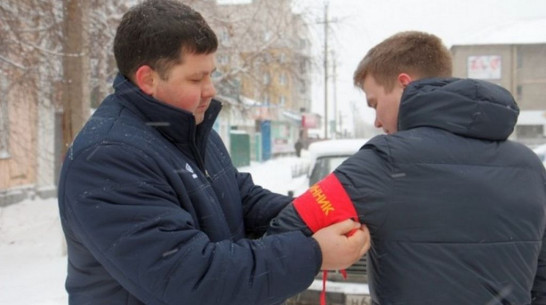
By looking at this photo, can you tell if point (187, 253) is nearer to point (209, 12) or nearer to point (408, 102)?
point (408, 102)

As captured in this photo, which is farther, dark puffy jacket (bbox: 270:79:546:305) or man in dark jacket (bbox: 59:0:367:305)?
dark puffy jacket (bbox: 270:79:546:305)

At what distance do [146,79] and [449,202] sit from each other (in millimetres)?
1027

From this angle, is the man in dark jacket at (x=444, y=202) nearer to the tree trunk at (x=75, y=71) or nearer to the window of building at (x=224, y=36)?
the tree trunk at (x=75, y=71)

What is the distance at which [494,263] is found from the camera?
1.55 m

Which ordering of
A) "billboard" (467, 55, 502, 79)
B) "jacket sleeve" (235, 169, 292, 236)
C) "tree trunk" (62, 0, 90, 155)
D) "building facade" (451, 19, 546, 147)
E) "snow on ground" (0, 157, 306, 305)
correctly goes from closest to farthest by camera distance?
"jacket sleeve" (235, 169, 292, 236)
"snow on ground" (0, 157, 306, 305)
"tree trunk" (62, 0, 90, 155)
"building facade" (451, 19, 546, 147)
"billboard" (467, 55, 502, 79)

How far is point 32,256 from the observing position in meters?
7.97

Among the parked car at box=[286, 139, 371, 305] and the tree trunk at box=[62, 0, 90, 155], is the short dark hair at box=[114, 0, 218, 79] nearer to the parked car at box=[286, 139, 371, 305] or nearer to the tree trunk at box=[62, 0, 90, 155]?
the parked car at box=[286, 139, 371, 305]

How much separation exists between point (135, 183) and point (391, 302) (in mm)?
869

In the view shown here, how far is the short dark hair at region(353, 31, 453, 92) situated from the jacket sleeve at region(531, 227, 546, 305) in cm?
73

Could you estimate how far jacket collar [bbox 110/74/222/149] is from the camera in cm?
159

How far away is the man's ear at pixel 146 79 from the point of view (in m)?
1.58

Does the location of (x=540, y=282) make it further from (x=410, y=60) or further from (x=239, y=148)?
(x=239, y=148)

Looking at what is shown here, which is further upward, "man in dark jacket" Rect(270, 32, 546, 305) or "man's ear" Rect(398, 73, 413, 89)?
"man's ear" Rect(398, 73, 413, 89)

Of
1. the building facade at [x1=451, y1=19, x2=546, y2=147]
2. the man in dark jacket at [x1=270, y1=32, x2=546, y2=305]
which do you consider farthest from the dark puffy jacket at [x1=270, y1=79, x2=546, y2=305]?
the building facade at [x1=451, y1=19, x2=546, y2=147]
